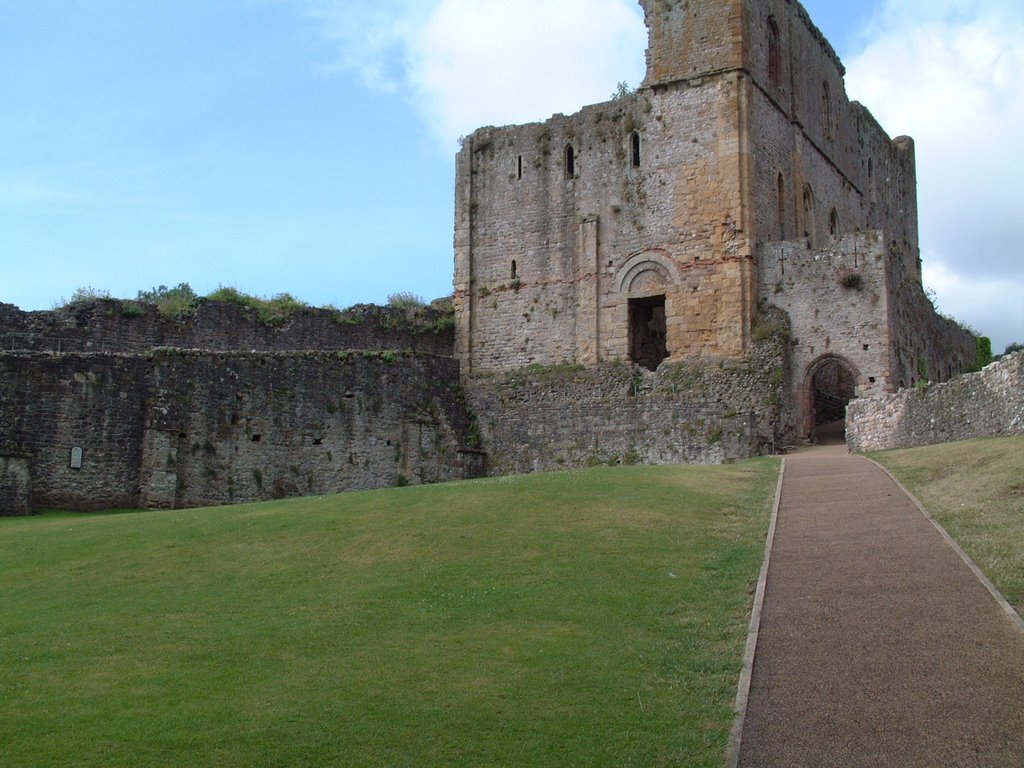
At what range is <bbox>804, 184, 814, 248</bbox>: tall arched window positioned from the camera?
40.5 meters

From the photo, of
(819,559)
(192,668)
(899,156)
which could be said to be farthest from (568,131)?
(192,668)

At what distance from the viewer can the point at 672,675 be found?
11656mm

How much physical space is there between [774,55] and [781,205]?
485 centimetres

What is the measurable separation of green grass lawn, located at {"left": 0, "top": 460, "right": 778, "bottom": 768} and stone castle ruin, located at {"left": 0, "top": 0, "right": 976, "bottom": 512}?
1063 cm

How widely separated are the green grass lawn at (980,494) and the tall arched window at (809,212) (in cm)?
1620

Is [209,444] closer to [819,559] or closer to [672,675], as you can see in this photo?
[819,559]

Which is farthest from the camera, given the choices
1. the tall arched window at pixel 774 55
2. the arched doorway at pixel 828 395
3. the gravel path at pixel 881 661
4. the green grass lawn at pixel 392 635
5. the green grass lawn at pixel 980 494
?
the tall arched window at pixel 774 55

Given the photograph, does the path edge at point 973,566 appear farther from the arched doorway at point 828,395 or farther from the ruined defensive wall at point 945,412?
the arched doorway at point 828,395

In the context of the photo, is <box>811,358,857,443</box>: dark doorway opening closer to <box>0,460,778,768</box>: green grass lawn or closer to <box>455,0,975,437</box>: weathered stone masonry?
<box>455,0,975,437</box>: weathered stone masonry

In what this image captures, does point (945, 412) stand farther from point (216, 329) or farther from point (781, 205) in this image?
point (216, 329)

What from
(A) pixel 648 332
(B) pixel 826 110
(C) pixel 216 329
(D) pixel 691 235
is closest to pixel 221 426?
(C) pixel 216 329

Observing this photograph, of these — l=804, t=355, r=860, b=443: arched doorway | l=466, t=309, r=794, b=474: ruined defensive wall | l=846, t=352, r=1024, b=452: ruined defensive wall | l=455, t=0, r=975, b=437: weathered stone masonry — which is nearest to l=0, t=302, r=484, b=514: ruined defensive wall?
l=466, t=309, r=794, b=474: ruined defensive wall

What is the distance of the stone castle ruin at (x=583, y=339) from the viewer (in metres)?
30.2

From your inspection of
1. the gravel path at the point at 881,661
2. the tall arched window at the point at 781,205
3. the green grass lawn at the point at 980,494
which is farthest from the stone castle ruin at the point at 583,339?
the gravel path at the point at 881,661
